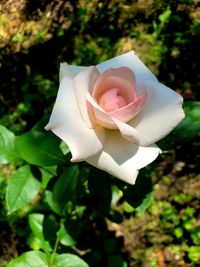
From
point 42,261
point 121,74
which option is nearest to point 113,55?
point 42,261

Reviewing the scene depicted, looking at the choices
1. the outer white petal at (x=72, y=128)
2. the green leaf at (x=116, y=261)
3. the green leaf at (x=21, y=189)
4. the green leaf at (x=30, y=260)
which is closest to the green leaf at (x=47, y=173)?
the green leaf at (x=21, y=189)

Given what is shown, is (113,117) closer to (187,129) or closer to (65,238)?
(187,129)

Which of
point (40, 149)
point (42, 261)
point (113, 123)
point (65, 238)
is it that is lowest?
point (65, 238)

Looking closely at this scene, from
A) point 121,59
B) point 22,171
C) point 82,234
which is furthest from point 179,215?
point 121,59

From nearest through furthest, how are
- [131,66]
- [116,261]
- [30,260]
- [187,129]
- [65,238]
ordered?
[131,66], [187,129], [30,260], [65,238], [116,261]

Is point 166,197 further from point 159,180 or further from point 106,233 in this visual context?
point 106,233

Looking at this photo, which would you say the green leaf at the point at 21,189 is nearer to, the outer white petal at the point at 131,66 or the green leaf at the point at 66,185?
the green leaf at the point at 66,185

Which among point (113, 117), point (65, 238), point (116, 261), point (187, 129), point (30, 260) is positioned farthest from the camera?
point (116, 261)

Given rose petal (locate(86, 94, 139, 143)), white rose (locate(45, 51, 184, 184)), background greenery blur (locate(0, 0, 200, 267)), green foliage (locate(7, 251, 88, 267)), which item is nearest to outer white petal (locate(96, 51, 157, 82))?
white rose (locate(45, 51, 184, 184))
